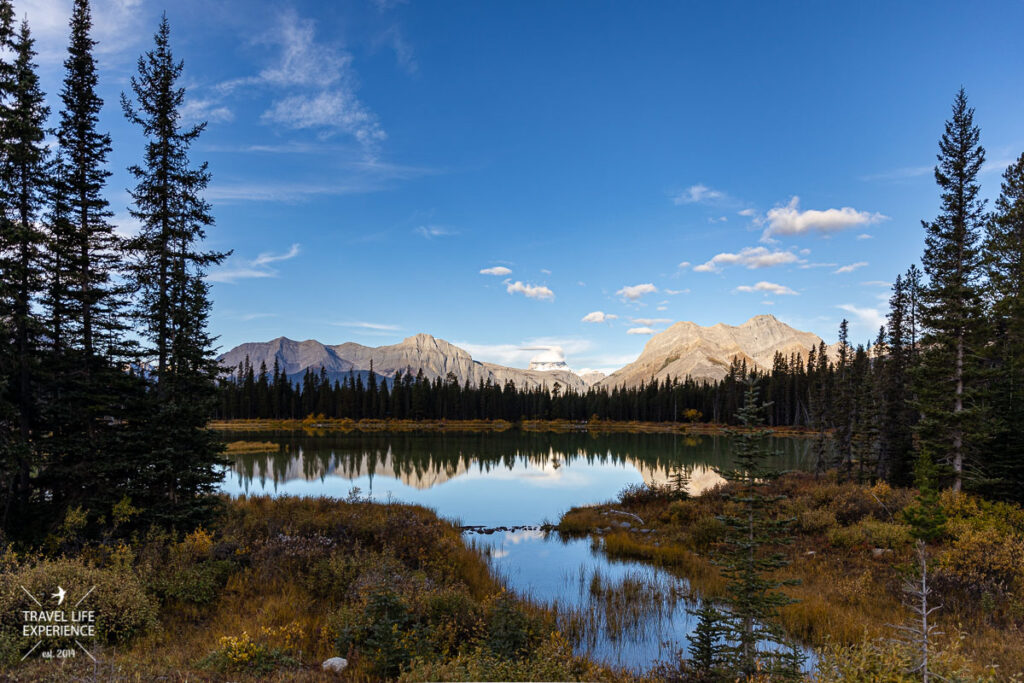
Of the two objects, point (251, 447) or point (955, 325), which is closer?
point (955, 325)

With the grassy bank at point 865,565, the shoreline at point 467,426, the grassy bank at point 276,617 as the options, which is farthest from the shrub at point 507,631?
the shoreline at point 467,426

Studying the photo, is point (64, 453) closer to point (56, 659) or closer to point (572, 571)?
point (56, 659)

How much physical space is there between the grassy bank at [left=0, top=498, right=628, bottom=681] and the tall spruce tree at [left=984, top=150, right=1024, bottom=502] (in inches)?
905

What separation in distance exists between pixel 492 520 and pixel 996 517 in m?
22.2

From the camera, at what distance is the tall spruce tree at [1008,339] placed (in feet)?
Result: 66.6

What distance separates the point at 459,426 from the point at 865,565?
117 m

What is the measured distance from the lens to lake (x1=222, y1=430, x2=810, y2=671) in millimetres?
12680

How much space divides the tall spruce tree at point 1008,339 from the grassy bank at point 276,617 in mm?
22988

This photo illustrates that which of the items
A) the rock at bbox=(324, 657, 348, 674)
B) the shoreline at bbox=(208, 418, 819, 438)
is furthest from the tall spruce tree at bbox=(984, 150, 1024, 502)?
the shoreline at bbox=(208, 418, 819, 438)

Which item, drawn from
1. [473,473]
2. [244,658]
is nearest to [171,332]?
[244,658]

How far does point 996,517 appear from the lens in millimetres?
18328

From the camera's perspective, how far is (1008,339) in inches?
1039

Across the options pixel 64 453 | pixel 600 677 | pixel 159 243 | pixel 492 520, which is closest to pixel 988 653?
pixel 600 677

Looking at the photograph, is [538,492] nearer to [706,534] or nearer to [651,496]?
[651,496]
